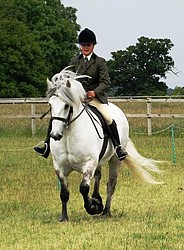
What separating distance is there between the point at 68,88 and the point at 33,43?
1870 inches

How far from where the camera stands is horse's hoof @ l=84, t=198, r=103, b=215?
9.12 m

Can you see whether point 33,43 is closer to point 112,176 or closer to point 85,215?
point 112,176

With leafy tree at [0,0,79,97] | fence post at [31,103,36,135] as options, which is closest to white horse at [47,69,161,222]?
fence post at [31,103,36,135]

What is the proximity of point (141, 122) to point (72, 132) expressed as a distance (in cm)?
1706

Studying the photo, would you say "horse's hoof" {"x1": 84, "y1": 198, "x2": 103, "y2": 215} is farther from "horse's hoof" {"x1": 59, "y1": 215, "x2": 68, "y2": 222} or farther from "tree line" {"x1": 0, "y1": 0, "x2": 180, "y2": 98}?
"tree line" {"x1": 0, "y1": 0, "x2": 180, "y2": 98}

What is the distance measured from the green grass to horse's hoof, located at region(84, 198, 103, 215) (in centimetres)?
11

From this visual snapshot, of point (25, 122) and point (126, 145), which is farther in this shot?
point (25, 122)

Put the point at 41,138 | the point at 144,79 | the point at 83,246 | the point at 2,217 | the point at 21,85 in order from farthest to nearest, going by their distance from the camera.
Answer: the point at 144,79, the point at 21,85, the point at 41,138, the point at 2,217, the point at 83,246

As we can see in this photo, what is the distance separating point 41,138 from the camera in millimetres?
24656

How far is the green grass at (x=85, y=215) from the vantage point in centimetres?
752

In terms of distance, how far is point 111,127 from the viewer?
9406 millimetres

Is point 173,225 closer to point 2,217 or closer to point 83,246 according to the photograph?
point 83,246

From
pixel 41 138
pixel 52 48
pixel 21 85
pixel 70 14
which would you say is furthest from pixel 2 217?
pixel 70 14

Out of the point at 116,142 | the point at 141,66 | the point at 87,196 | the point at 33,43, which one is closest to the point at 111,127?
the point at 116,142
